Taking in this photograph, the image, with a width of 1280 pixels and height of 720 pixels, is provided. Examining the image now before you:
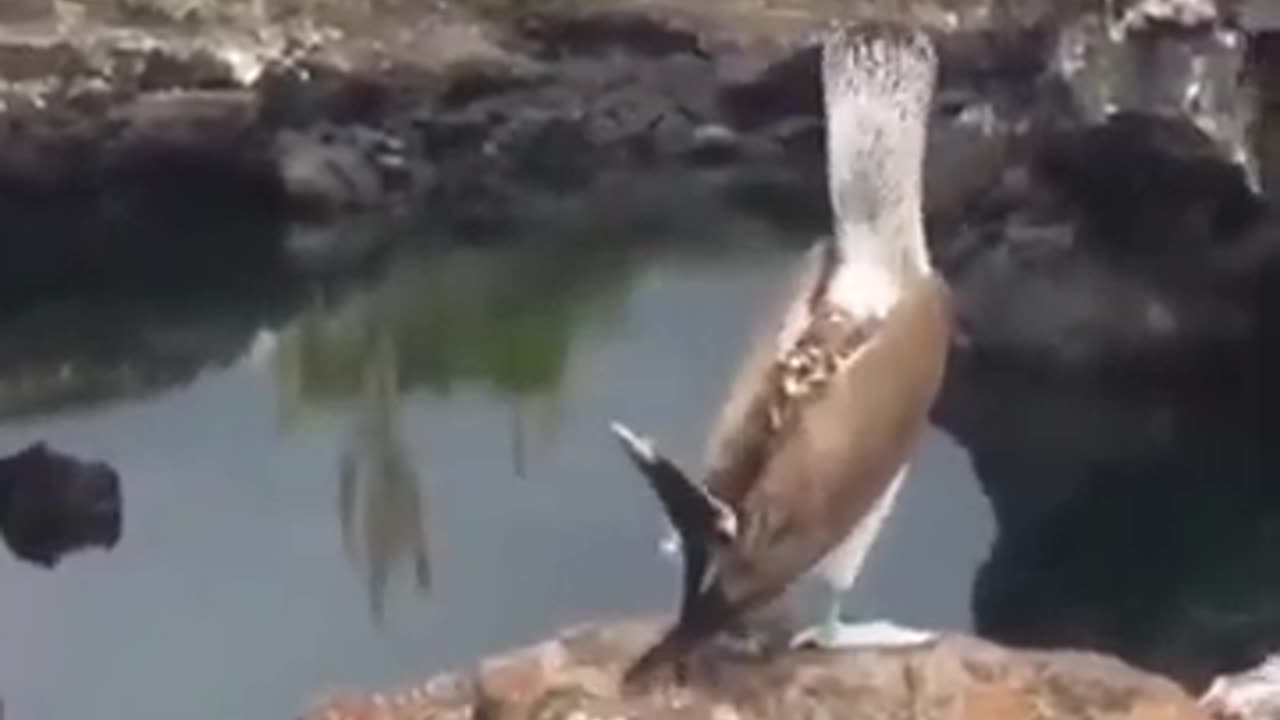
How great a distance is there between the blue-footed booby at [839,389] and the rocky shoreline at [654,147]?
8.04ft

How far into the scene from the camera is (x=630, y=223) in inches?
204

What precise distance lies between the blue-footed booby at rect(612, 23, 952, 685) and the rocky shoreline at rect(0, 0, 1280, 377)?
2450mm

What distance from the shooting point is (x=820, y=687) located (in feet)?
6.37

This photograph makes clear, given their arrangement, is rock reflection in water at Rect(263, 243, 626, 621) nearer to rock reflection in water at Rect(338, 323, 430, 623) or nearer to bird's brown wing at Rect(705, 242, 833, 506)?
rock reflection in water at Rect(338, 323, 430, 623)

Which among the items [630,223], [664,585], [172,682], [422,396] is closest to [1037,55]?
[630,223]

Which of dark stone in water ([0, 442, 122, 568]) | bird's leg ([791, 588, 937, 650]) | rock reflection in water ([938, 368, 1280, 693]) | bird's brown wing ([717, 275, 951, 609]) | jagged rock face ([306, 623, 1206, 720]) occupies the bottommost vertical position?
rock reflection in water ([938, 368, 1280, 693])

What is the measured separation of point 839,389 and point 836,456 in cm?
5

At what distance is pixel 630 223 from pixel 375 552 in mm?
1705

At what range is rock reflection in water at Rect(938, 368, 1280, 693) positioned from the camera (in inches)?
140

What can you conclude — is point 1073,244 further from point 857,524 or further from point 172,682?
point 857,524

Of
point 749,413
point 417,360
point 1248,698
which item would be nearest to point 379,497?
point 417,360

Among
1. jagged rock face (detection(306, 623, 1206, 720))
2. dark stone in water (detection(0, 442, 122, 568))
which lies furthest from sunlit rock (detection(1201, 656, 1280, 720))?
dark stone in water (detection(0, 442, 122, 568))

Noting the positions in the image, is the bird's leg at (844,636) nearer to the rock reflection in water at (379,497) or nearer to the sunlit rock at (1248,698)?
the sunlit rock at (1248,698)

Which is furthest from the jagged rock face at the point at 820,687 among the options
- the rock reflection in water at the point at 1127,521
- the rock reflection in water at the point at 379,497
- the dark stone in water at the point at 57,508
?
the dark stone in water at the point at 57,508
